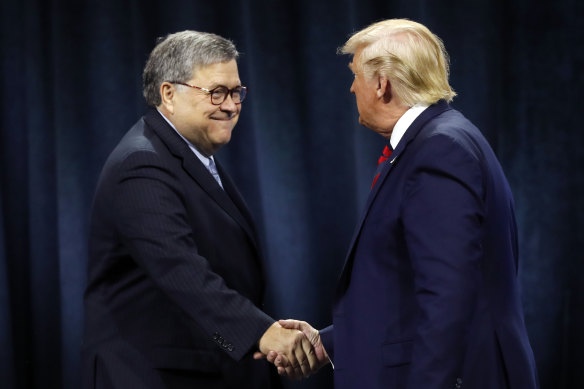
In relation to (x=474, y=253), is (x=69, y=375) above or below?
below

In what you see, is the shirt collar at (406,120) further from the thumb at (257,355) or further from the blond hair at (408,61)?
the thumb at (257,355)

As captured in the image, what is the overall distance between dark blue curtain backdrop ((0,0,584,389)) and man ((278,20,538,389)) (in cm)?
132

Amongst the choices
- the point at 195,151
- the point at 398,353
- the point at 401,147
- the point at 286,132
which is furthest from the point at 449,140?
the point at 286,132

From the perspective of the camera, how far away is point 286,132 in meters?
3.08

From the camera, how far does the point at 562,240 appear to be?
120 inches

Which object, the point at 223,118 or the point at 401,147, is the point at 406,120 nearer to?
the point at 401,147

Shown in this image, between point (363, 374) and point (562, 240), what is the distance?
5.62 ft

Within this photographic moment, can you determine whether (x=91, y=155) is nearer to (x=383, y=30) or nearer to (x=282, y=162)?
(x=282, y=162)

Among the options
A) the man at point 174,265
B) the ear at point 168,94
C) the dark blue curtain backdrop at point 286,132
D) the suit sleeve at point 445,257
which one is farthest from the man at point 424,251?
the dark blue curtain backdrop at point 286,132

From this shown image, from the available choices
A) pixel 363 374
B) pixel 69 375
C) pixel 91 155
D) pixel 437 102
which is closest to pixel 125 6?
pixel 91 155

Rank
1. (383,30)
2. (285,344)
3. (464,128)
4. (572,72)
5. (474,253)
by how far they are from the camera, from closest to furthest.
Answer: (474,253)
(464,128)
(383,30)
(285,344)
(572,72)

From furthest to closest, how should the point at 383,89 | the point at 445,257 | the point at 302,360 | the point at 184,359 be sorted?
the point at 302,360 → the point at 184,359 → the point at 383,89 → the point at 445,257

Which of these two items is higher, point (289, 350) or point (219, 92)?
point (219, 92)

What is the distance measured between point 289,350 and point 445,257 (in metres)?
0.70
